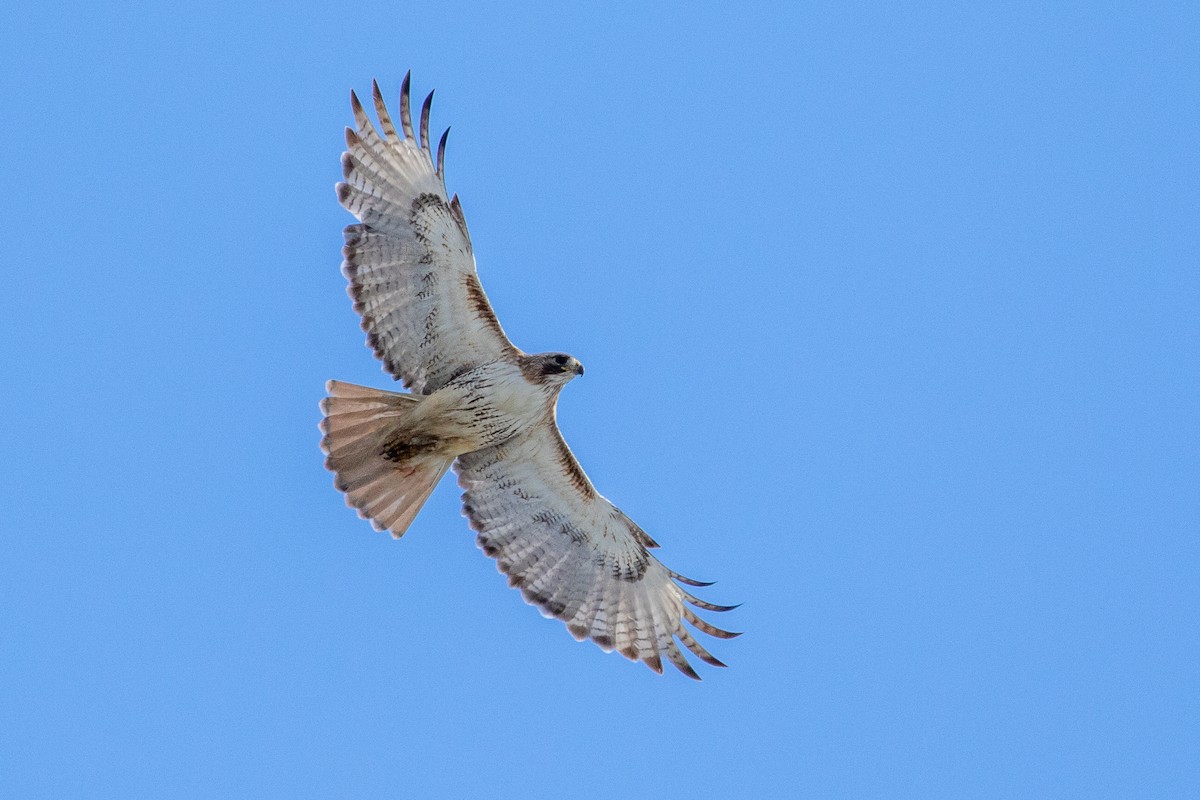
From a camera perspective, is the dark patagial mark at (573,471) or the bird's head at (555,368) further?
the dark patagial mark at (573,471)

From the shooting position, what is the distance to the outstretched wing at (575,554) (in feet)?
→ 43.1

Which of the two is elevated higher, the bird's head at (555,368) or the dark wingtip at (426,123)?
the dark wingtip at (426,123)

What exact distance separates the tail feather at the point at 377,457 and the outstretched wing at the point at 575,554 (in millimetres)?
626

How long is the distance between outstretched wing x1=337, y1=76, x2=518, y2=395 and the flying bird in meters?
0.01

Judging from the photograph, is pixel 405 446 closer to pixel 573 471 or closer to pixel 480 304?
pixel 480 304

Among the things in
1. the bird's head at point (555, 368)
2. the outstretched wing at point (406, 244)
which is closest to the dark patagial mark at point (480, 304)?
the outstretched wing at point (406, 244)

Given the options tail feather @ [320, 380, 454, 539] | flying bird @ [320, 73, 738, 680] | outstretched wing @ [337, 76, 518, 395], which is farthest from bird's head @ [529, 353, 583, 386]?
tail feather @ [320, 380, 454, 539]

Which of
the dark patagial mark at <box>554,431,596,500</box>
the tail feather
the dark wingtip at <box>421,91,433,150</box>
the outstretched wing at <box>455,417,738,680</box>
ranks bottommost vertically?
the tail feather

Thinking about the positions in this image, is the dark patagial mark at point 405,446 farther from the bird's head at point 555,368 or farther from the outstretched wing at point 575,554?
the bird's head at point 555,368

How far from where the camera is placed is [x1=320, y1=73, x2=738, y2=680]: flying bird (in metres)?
12.2

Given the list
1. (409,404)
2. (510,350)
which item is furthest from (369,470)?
(510,350)

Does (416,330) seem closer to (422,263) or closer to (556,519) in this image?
(422,263)

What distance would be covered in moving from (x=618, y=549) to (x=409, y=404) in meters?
2.14

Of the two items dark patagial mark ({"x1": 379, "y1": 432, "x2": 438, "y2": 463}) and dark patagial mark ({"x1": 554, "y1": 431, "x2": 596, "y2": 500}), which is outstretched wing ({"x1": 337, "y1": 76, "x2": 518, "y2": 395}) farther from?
dark patagial mark ({"x1": 554, "y1": 431, "x2": 596, "y2": 500})
